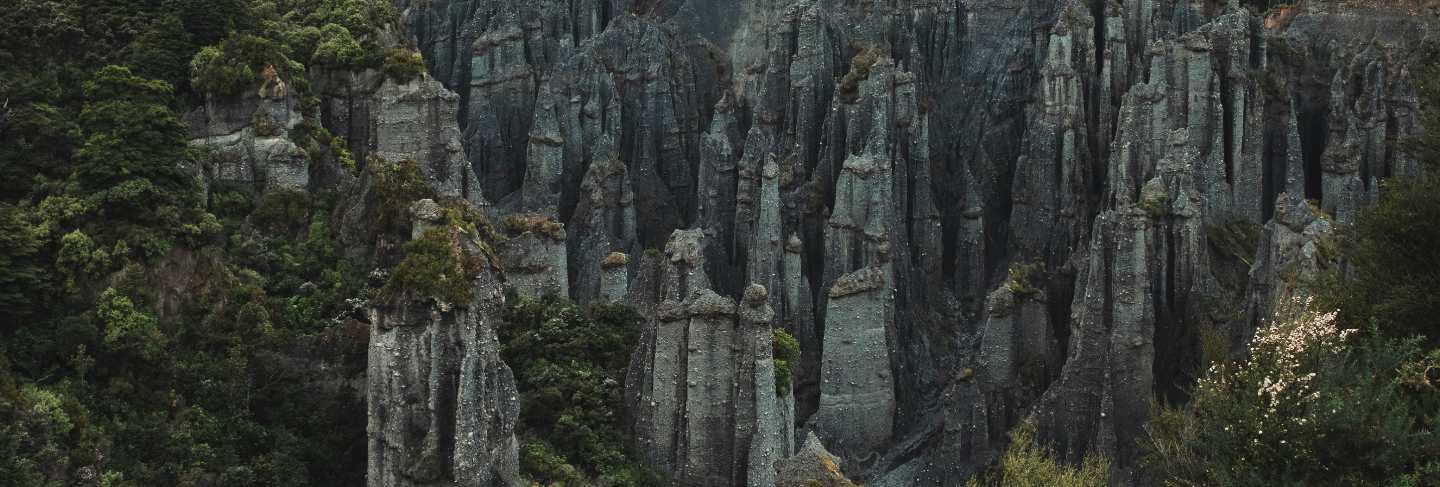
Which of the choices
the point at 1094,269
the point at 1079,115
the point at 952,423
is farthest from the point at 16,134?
the point at 1079,115

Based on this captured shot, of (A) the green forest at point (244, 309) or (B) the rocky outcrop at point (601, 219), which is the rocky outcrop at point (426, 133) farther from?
(B) the rocky outcrop at point (601, 219)

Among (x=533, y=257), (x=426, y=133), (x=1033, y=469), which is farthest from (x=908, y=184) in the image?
(x=1033, y=469)

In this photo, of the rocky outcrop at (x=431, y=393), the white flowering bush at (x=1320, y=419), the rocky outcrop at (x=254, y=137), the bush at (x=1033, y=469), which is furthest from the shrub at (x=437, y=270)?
the white flowering bush at (x=1320, y=419)

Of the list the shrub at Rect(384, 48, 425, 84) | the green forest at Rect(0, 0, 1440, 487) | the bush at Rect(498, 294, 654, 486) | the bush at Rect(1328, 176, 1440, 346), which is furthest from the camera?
the shrub at Rect(384, 48, 425, 84)

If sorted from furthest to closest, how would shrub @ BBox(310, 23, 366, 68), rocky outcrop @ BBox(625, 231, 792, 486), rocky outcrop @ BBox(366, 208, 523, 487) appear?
shrub @ BBox(310, 23, 366, 68) < rocky outcrop @ BBox(625, 231, 792, 486) < rocky outcrop @ BBox(366, 208, 523, 487)

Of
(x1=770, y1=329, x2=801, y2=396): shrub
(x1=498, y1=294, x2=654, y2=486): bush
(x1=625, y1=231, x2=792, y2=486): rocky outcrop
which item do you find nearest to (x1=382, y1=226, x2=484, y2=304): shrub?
(x1=498, y1=294, x2=654, y2=486): bush

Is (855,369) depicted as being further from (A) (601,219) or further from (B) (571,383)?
(A) (601,219)

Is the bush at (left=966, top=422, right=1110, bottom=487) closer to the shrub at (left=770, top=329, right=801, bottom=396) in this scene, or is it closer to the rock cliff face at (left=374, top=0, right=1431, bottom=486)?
the rock cliff face at (left=374, top=0, right=1431, bottom=486)

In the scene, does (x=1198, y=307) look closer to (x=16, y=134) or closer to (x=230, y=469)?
(x=230, y=469)
